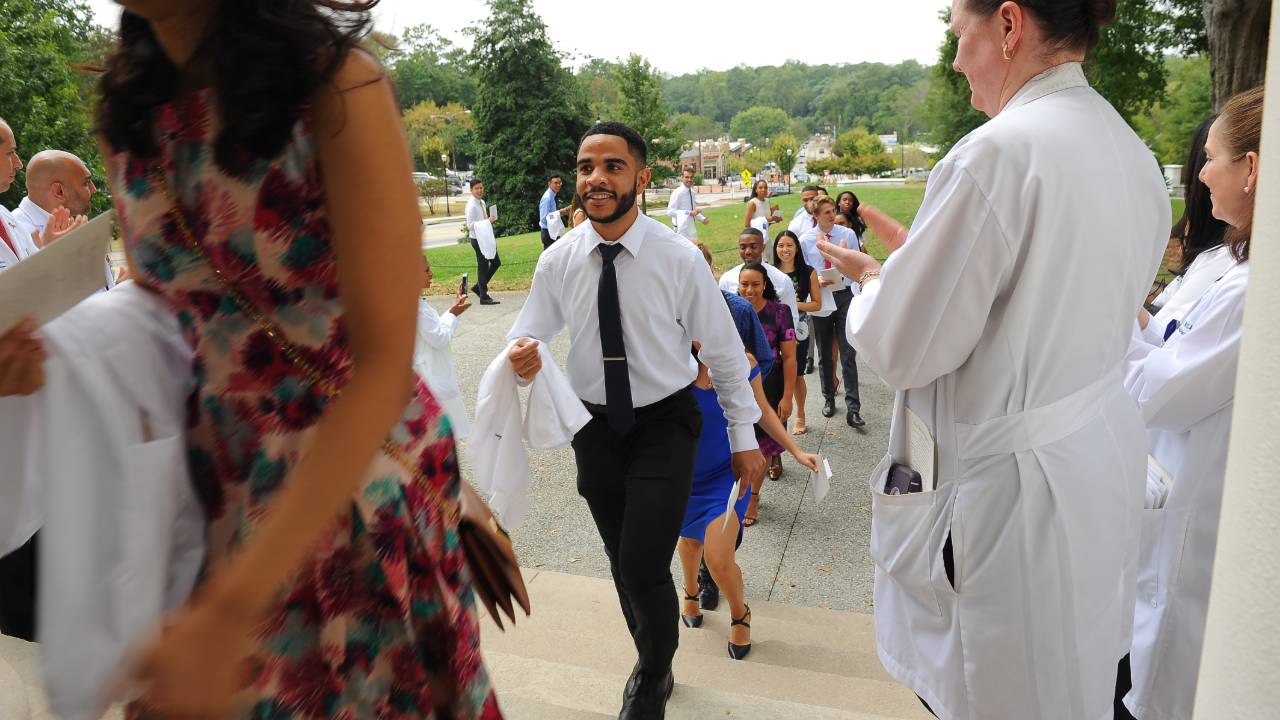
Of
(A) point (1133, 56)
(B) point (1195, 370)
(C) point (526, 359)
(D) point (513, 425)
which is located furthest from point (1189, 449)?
(A) point (1133, 56)

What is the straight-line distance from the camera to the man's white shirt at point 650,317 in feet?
12.5

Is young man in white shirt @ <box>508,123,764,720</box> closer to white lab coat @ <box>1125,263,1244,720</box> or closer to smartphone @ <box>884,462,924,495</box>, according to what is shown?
smartphone @ <box>884,462,924,495</box>

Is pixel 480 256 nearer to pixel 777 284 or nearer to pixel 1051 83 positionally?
pixel 777 284

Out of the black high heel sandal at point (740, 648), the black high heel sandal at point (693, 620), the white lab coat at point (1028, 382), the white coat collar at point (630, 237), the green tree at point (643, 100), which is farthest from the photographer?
the green tree at point (643, 100)

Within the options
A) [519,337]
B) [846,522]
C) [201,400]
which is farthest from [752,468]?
[201,400]

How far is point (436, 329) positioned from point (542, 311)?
2357 mm

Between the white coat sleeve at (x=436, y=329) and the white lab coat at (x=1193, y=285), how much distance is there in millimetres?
4484

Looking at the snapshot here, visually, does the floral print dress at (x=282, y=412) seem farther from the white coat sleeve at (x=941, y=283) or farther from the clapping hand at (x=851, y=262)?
the clapping hand at (x=851, y=262)

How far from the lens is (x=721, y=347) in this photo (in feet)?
13.1

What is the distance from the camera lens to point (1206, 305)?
2.67 meters

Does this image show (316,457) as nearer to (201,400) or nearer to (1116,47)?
(201,400)

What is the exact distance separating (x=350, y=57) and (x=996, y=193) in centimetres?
162

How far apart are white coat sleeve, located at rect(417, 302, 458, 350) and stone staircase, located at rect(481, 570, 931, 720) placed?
1834 millimetres

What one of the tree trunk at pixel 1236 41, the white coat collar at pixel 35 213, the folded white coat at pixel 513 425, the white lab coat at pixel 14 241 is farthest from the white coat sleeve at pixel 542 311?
the tree trunk at pixel 1236 41
